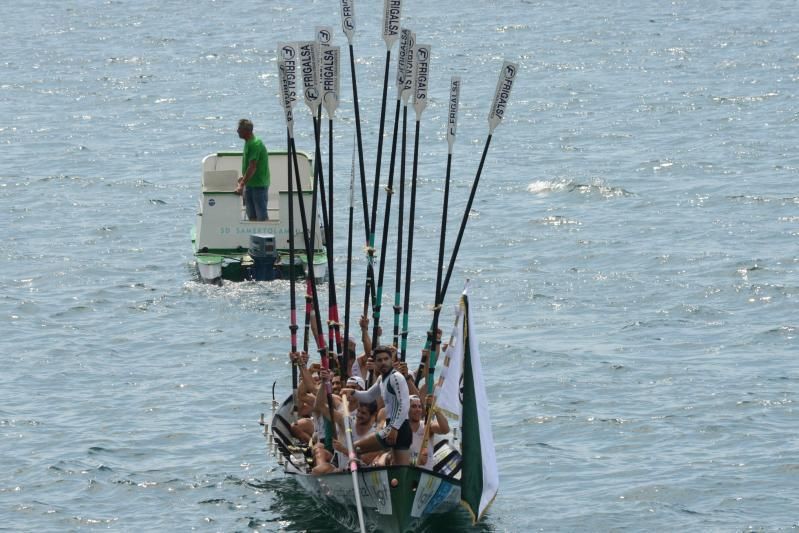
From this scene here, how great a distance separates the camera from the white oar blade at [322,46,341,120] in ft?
64.3

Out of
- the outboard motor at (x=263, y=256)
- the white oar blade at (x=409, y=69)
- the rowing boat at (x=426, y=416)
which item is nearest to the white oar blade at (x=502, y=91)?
the rowing boat at (x=426, y=416)

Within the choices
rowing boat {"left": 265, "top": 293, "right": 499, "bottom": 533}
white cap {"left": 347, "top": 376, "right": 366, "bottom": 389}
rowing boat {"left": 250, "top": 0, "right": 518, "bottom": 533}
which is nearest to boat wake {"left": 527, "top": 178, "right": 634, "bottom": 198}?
rowing boat {"left": 250, "top": 0, "right": 518, "bottom": 533}

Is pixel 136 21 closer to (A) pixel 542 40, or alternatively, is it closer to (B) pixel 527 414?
(A) pixel 542 40

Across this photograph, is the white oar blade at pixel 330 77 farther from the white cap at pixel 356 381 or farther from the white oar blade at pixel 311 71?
the white cap at pixel 356 381

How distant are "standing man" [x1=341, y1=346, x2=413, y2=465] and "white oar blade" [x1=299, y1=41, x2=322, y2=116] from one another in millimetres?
3208

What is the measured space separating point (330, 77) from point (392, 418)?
171 inches

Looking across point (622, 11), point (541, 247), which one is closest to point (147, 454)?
point (541, 247)

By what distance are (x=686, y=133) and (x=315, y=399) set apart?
29441 mm

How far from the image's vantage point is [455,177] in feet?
140

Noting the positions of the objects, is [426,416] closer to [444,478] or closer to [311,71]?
[444,478]

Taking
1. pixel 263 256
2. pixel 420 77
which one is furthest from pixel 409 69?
pixel 263 256

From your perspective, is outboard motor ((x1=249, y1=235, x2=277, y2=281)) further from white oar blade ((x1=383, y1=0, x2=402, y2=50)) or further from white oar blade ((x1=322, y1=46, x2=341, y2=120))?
white oar blade ((x1=322, y1=46, x2=341, y2=120))

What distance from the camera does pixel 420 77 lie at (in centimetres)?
2041

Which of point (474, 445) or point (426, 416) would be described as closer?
point (474, 445)
